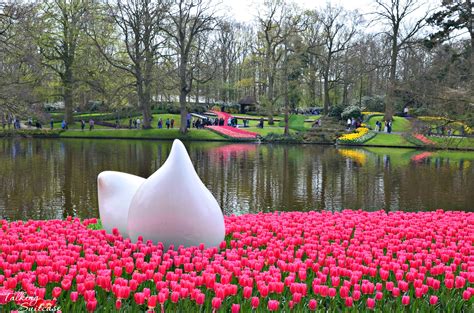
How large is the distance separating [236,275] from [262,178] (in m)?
16.9

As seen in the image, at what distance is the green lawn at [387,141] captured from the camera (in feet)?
134

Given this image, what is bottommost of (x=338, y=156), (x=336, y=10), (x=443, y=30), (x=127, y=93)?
(x=338, y=156)

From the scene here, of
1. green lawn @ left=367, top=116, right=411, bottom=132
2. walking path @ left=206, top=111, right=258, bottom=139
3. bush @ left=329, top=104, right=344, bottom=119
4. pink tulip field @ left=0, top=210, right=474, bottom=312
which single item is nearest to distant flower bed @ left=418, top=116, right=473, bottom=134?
pink tulip field @ left=0, top=210, right=474, bottom=312

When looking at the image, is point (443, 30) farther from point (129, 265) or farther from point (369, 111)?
point (129, 265)

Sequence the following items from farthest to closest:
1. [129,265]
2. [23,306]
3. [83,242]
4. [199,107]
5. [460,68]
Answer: [199,107] → [460,68] → [83,242] → [129,265] → [23,306]

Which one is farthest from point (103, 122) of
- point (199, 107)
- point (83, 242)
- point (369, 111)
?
point (83, 242)

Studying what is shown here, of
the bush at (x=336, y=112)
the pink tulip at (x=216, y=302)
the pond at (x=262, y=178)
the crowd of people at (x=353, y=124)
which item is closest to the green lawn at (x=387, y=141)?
the crowd of people at (x=353, y=124)

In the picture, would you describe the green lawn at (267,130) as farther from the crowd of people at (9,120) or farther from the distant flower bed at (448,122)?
the distant flower bed at (448,122)

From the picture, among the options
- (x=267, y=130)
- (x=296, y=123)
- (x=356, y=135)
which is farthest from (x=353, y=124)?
(x=267, y=130)

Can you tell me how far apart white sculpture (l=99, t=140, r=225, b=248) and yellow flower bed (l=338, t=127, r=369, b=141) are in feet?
126

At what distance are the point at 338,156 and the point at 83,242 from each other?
1098 inches

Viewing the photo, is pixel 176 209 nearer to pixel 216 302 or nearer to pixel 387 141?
pixel 216 302

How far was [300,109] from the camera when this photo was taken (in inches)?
2731

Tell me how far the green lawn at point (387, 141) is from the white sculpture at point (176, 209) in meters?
36.3
